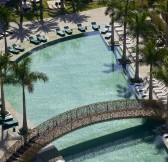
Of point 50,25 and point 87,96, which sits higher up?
point 50,25

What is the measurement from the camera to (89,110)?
6656 cm

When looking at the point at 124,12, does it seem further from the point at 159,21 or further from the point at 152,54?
the point at 152,54

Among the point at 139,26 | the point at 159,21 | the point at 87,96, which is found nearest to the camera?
the point at 87,96

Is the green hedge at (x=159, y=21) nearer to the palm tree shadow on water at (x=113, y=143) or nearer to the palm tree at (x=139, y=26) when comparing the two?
the palm tree at (x=139, y=26)

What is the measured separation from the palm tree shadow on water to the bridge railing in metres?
2.64

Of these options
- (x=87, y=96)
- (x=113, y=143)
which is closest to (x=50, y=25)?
(x=87, y=96)

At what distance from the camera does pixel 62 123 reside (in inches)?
2512

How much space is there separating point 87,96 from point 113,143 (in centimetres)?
1275

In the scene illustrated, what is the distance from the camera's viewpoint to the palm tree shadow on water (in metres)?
62.1

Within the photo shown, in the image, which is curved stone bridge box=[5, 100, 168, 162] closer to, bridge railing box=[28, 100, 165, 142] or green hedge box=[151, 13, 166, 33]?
bridge railing box=[28, 100, 165, 142]

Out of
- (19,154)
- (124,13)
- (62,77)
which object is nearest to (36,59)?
(62,77)

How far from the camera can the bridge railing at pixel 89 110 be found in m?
63.5

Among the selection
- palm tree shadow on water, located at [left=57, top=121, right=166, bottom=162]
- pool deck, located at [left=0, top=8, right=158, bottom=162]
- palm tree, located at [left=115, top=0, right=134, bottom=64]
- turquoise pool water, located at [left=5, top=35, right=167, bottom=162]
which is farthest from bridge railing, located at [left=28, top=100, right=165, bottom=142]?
pool deck, located at [left=0, top=8, right=158, bottom=162]

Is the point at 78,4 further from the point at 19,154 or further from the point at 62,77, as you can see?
the point at 19,154
